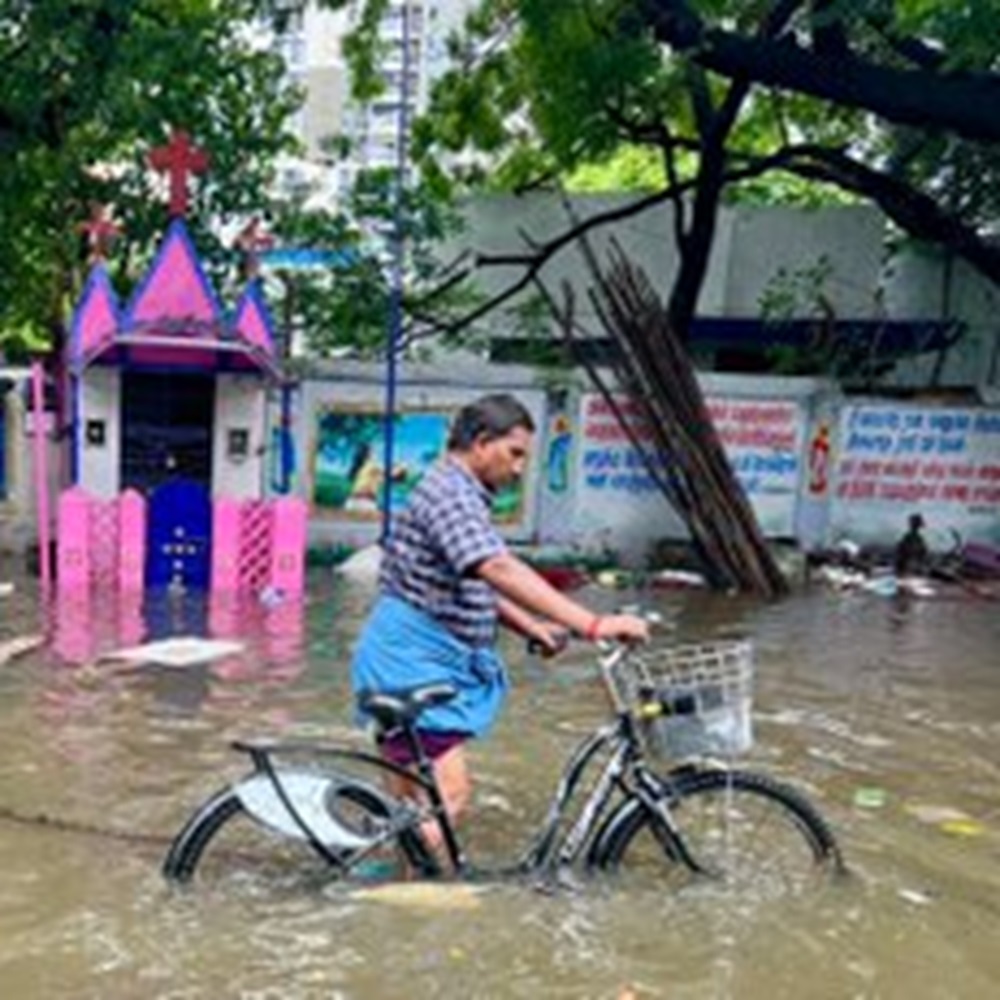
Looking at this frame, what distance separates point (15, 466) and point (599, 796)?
11019 millimetres

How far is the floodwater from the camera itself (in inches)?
179

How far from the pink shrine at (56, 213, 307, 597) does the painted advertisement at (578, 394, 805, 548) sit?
12.0ft

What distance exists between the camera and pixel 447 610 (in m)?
4.91

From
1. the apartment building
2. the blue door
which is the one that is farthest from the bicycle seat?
the apartment building

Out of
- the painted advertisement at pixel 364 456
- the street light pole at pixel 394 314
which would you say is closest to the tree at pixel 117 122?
the street light pole at pixel 394 314

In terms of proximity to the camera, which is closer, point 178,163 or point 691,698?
point 691,698

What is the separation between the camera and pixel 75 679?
28.9 ft

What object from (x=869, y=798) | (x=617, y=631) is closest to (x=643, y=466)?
(x=869, y=798)

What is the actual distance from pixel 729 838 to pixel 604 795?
0.58 meters

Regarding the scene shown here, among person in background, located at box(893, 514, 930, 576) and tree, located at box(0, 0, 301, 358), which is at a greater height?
tree, located at box(0, 0, 301, 358)

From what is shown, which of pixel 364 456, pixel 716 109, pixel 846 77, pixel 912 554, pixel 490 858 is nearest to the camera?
pixel 490 858

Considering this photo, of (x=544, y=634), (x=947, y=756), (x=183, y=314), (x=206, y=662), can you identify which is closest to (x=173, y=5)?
(x=183, y=314)

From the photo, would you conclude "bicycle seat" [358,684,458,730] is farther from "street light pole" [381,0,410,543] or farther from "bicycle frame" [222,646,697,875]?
"street light pole" [381,0,410,543]

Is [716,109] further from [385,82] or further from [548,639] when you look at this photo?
[548,639]
